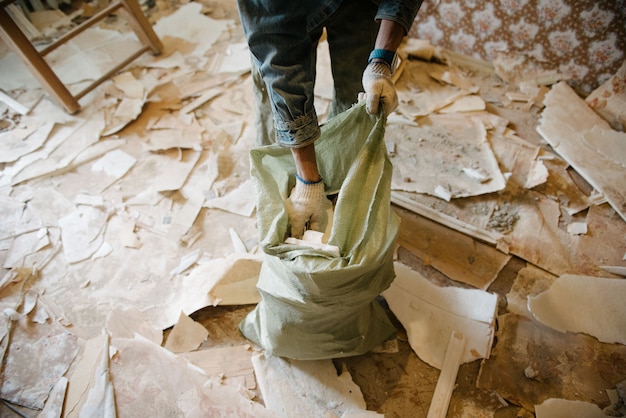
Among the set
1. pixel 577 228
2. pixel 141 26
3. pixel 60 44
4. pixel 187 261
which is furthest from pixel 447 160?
pixel 60 44

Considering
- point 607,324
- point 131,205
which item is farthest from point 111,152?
point 607,324

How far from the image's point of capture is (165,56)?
9.48ft

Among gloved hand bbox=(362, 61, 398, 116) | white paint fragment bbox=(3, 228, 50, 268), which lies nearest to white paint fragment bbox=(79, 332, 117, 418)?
white paint fragment bbox=(3, 228, 50, 268)

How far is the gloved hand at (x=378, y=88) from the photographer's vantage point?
3.37 feet

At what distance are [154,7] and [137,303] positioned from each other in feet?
10.1

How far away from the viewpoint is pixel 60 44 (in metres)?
2.31

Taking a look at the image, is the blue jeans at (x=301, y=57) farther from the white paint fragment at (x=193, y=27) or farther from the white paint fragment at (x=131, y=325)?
the white paint fragment at (x=193, y=27)

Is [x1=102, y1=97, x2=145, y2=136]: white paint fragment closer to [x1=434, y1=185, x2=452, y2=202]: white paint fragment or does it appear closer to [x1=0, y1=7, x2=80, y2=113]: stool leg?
[x1=0, y1=7, x2=80, y2=113]: stool leg

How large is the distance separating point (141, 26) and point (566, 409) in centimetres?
350

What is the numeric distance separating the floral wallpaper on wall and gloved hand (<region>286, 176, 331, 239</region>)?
2.11 metres

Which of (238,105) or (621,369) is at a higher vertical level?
(238,105)

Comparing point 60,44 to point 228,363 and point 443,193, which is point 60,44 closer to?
point 228,363

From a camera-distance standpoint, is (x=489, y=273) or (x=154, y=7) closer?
(x=489, y=273)

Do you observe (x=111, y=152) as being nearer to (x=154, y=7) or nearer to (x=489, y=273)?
(x=154, y=7)
